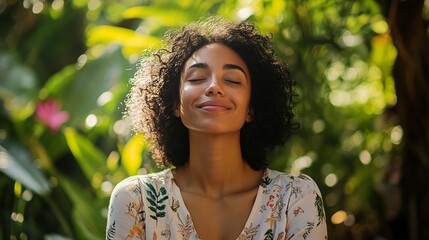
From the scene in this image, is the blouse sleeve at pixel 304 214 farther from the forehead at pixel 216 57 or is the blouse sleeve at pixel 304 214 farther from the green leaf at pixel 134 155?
the green leaf at pixel 134 155

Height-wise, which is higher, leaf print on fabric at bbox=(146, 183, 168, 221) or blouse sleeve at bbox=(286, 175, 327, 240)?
leaf print on fabric at bbox=(146, 183, 168, 221)

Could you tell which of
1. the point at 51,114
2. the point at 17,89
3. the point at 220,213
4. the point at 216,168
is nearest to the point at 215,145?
the point at 216,168

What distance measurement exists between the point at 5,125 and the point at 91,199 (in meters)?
0.63

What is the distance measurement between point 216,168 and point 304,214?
→ 233 millimetres

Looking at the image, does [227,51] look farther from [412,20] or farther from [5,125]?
[5,125]

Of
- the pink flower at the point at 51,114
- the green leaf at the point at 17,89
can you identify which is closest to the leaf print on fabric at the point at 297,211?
the pink flower at the point at 51,114

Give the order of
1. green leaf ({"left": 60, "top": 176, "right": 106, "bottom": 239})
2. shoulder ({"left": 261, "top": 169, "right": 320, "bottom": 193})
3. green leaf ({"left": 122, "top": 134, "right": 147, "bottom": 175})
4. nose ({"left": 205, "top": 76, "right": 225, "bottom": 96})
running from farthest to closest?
green leaf ({"left": 122, "top": 134, "right": 147, "bottom": 175}), green leaf ({"left": 60, "top": 176, "right": 106, "bottom": 239}), shoulder ({"left": 261, "top": 169, "right": 320, "bottom": 193}), nose ({"left": 205, "top": 76, "right": 225, "bottom": 96})

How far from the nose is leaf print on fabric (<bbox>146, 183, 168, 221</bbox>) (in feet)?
0.90

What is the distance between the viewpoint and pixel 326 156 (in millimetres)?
3146

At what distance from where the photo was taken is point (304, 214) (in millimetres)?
1867

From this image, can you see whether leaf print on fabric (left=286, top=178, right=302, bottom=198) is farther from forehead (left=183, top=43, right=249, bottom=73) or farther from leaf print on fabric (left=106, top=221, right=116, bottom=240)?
leaf print on fabric (left=106, top=221, right=116, bottom=240)

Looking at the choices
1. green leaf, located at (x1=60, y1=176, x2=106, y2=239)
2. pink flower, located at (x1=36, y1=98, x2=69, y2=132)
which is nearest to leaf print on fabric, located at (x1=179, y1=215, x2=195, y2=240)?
green leaf, located at (x1=60, y1=176, x2=106, y2=239)

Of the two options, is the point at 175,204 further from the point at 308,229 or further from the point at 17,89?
the point at 17,89

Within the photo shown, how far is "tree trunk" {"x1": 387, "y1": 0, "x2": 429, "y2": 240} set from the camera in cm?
253
